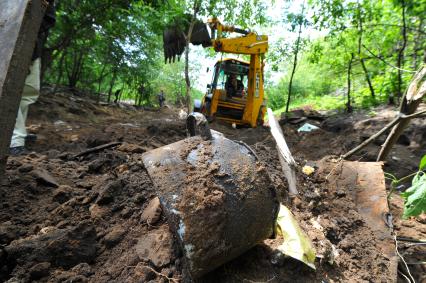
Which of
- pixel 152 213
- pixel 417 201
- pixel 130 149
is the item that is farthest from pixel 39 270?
pixel 417 201

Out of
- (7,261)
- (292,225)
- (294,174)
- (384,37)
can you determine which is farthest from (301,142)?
(7,261)

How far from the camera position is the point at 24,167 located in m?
2.34

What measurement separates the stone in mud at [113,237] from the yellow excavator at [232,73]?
596 cm

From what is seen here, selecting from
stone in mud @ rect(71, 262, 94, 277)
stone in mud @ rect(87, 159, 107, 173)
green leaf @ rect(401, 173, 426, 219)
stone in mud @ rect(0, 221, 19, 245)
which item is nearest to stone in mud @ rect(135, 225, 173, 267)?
stone in mud @ rect(71, 262, 94, 277)

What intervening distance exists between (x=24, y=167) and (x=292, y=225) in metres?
2.13

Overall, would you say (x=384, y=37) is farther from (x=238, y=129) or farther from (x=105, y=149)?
(x=105, y=149)

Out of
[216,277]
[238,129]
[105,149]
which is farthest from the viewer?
[238,129]

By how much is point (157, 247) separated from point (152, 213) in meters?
0.25

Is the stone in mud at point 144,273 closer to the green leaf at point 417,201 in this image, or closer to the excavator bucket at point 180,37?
the green leaf at point 417,201

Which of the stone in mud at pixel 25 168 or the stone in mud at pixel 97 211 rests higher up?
the stone in mud at pixel 25 168

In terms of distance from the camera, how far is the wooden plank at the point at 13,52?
1.22m

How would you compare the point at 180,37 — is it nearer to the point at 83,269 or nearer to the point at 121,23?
the point at 121,23

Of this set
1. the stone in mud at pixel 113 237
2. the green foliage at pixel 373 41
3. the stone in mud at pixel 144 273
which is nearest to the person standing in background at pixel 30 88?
the stone in mud at pixel 113 237

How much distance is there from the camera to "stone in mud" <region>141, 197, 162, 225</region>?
1.71m
